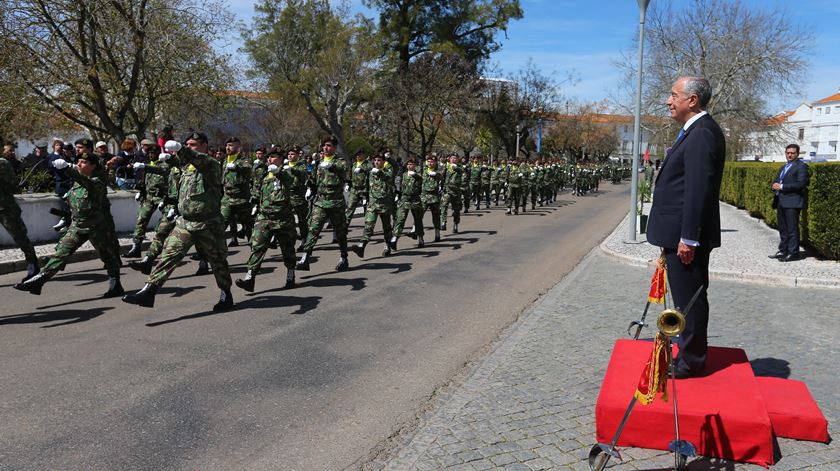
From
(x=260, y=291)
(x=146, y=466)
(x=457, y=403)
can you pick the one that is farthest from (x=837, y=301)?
(x=146, y=466)

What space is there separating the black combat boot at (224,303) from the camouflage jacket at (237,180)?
2643 mm

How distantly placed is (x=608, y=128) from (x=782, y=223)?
7556 cm

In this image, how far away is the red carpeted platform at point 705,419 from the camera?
345 cm

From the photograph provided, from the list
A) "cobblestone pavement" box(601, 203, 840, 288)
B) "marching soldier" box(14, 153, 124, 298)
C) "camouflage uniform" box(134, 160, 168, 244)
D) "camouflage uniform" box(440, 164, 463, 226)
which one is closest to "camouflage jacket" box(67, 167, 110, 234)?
"marching soldier" box(14, 153, 124, 298)

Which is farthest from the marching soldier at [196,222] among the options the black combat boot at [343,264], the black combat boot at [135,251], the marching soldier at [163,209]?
the black combat boot at [135,251]

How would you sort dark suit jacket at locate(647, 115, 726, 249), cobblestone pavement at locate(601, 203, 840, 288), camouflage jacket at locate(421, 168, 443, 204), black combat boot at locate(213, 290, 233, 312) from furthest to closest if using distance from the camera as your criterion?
1. camouflage jacket at locate(421, 168, 443, 204)
2. cobblestone pavement at locate(601, 203, 840, 288)
3. black combat boot at locate(213, 290, 233, 312)
4. dark suit jacket at locate(647, 115, 726, 249)

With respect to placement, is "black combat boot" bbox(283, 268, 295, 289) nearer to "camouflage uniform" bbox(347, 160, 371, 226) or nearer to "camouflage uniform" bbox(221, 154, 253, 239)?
"camouflage uniform" bbox(221, 154, 253, 239)

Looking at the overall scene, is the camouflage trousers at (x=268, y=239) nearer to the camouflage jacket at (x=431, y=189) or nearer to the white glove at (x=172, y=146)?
the white glove at (x=172, y=146)

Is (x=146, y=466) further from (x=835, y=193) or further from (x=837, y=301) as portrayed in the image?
(x=835, y=193)

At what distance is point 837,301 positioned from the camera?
7.78 meters

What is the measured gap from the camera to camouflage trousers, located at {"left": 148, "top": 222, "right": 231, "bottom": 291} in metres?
6.45

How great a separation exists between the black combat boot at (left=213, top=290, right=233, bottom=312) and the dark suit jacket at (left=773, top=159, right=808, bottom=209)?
29.6 ft

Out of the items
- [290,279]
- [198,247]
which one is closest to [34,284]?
[198,247]

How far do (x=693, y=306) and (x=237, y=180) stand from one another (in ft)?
25.3
